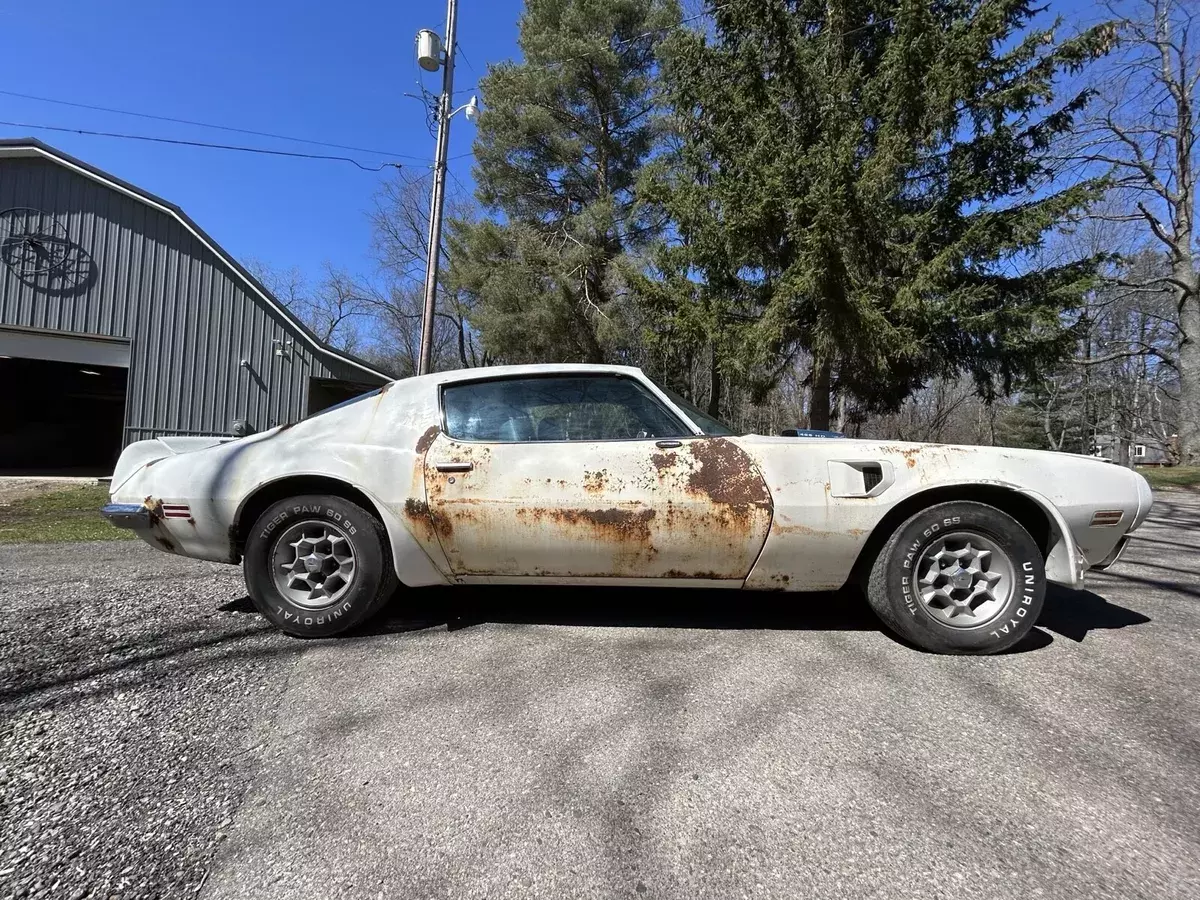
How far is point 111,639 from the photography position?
308cm

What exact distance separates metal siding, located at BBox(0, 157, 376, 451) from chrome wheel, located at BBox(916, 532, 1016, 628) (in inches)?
595

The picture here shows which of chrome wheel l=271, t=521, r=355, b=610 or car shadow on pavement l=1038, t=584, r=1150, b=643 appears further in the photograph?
car shadow on pavement l=1038, t=584, r=1150, b=643

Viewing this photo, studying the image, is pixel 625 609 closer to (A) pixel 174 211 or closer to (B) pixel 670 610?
(B) pixel 670 610

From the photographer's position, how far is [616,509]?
3.05 metres

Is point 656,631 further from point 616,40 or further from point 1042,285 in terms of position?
point 616,40

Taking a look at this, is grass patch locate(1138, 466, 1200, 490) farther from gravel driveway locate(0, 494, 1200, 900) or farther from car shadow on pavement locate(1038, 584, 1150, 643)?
gravel driveway locate(0, 494, 1200, 900)

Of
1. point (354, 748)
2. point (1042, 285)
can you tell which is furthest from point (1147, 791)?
point (1042, 285)

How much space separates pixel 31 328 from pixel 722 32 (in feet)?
51.9

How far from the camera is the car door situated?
302cm

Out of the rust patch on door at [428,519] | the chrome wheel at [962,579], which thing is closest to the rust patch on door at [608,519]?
the rust patch on door at [428,519]

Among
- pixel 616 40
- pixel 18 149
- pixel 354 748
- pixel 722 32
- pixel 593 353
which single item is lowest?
pixel 354 748

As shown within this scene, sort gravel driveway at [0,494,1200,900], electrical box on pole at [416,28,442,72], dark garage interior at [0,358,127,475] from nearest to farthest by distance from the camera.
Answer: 1. gravel driveway at [0,494,1200,900]
2. electrical box on pole at [416,28,442,72]
3. dark garage interior at [0,358,127,475]

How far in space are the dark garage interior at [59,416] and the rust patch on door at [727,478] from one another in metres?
17.6

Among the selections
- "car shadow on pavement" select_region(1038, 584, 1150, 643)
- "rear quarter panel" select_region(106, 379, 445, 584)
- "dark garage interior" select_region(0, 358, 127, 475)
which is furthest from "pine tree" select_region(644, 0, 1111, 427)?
"dark garage interior" select_region(0, 358, 127, 475)
